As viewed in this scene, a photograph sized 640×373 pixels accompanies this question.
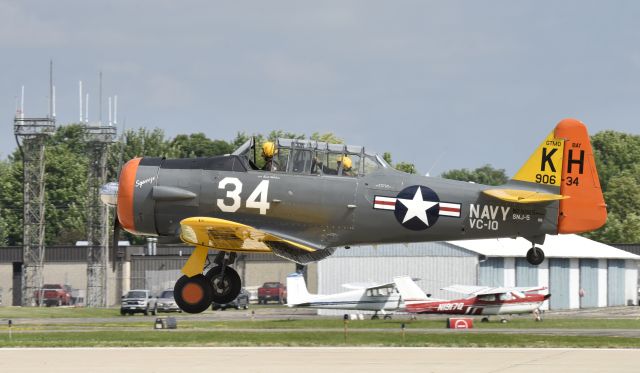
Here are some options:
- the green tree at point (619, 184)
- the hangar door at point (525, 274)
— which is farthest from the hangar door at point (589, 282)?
the green tree at point (619, 184)

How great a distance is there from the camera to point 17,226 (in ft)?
359

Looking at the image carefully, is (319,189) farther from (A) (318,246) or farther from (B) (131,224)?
(B) (131,224)

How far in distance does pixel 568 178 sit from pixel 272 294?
66405mm

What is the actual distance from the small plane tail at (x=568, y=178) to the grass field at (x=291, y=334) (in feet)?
63.8

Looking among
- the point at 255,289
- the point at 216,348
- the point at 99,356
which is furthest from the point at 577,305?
the point at 99,356

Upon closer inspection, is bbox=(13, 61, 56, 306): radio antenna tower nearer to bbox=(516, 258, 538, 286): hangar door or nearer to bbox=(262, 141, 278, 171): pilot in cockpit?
bbox=(516, 258, 538, 286): hangar door

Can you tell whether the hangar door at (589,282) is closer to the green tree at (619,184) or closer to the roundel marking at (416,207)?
the green tree at (619,184)

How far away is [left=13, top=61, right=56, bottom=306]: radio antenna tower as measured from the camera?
76.1 meters

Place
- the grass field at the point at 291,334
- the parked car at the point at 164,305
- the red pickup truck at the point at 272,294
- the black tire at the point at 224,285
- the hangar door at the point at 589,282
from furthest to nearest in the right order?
the red pickup truck at the point at 272,294, the hangar door at the point at 589,282, the parked car at the point at 164,305, the grass field at the point at 291,334, the black tire at the point at 224,285

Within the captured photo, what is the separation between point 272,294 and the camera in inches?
3381

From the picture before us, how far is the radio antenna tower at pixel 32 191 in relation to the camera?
76.1 metres

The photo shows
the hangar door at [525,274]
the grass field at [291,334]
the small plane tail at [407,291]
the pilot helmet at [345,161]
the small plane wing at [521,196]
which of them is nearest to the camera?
the small plane wing at [521,196]

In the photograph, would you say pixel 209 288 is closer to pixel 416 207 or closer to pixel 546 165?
pixel 416 207

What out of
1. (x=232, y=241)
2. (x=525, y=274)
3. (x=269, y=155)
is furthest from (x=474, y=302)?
(x=232, y=241)
